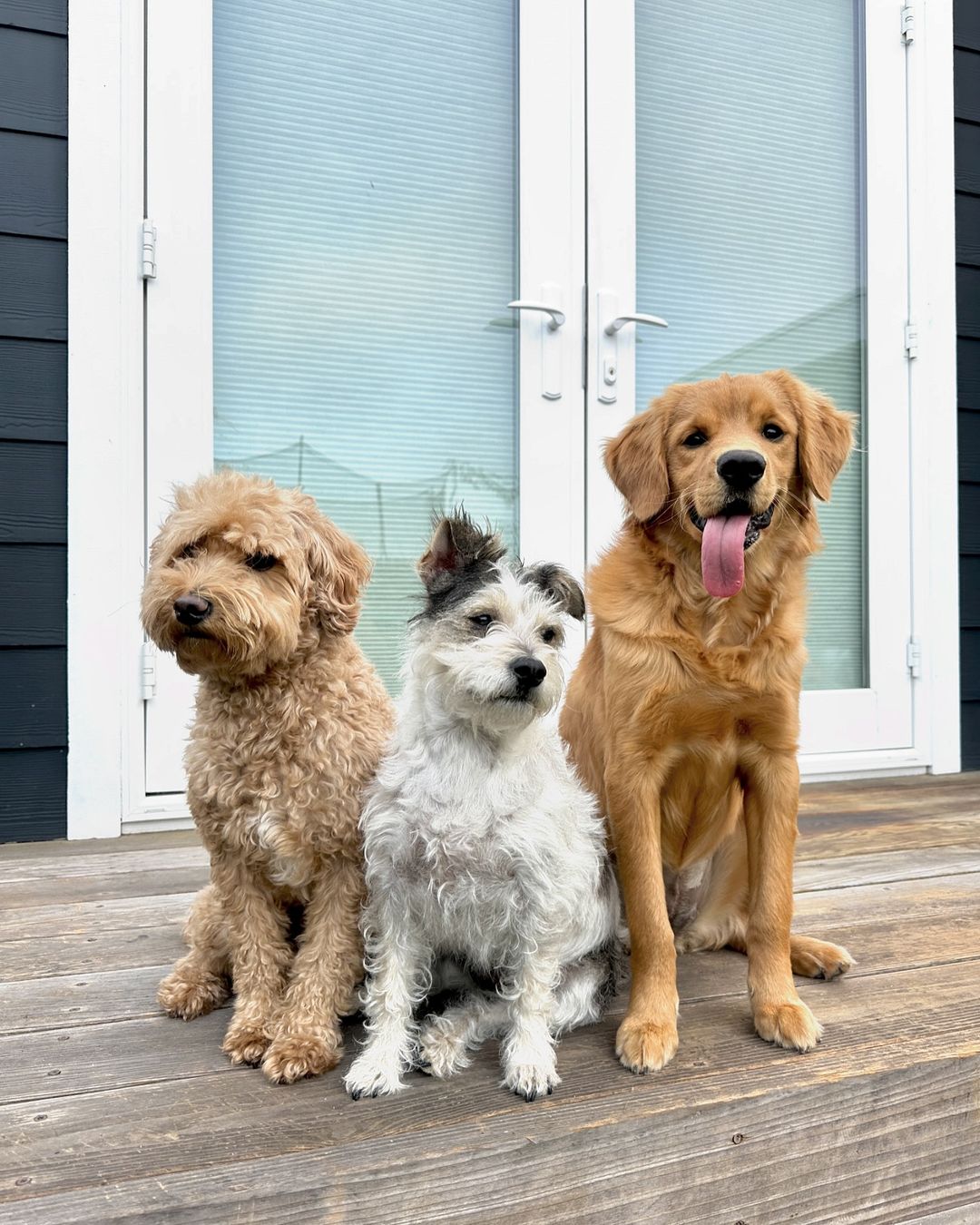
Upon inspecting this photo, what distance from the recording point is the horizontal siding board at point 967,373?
14.7 feet

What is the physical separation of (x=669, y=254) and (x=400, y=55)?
1.37 m

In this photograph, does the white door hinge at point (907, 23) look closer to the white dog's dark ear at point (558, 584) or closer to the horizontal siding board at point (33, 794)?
the white dog's dark ear at point (558, 584)

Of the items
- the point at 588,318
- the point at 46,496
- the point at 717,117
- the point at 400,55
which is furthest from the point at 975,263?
the point at 46,496

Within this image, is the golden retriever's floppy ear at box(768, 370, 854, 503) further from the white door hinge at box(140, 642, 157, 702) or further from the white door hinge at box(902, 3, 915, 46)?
the white door hinge at box(902, 3, 915, 46)

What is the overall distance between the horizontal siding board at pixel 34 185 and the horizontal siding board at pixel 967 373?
407cm

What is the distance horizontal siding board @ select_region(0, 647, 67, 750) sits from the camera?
3.02 m

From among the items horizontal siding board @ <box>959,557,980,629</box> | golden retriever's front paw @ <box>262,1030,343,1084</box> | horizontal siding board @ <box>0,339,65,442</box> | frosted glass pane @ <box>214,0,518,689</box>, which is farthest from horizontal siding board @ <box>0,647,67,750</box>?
horizontal siding board @ <box>959,557,980,629</box>

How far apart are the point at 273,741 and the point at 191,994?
1.82 feet

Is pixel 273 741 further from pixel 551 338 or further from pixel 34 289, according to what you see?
pixel 551 338

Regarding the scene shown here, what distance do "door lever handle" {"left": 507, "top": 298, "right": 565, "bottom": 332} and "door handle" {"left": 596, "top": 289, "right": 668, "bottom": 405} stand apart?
0.17 metres

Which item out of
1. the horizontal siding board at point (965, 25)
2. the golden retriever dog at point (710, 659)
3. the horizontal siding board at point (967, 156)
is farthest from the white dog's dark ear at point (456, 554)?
the horizontal siding board at point (965, 25)

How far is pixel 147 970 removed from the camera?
6.33 ft

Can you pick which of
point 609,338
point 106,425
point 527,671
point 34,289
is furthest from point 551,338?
point 527,671

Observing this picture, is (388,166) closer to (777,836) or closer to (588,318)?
(588,318)
